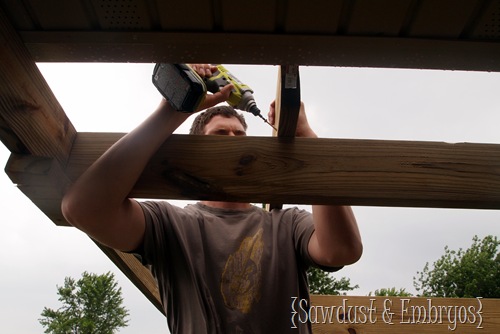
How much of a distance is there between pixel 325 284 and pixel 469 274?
9086 millimetres

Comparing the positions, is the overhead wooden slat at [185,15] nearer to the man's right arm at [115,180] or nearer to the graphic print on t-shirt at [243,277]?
the man's right arm at [115,180]

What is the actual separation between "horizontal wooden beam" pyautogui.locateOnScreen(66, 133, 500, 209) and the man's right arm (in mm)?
64

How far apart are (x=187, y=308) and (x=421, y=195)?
86 centimetres

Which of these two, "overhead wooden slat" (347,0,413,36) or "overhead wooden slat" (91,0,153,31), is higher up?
"overhead wooden slat" (347,0,413,36)

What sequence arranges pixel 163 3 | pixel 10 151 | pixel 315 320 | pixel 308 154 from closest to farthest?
1. pixel 163 3
2. pixel 10 151
3. pixel 308 154
4. pixel 315 320

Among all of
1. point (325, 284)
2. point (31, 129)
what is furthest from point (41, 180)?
point (325, 284)

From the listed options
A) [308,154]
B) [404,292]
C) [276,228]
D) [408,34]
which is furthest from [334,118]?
[404,292]

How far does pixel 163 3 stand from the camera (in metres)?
0.74

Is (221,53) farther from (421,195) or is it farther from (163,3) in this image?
(421,195)

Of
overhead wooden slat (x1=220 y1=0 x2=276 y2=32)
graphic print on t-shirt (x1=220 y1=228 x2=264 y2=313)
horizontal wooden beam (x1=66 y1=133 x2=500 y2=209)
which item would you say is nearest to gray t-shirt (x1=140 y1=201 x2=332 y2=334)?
graphic print on t-shirt (x1=220 y1=228 x2=264 y2=313)

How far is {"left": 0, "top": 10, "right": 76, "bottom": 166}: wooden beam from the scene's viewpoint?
0.84 meters

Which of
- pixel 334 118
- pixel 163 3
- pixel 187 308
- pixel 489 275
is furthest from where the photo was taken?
pixel 489 275

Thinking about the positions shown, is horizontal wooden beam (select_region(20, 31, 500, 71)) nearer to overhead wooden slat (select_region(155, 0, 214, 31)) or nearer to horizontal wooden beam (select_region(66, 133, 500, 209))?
overhead wooden slat (select_region(155, 0, 214, 31))

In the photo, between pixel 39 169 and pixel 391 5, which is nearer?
pixel 391 5
